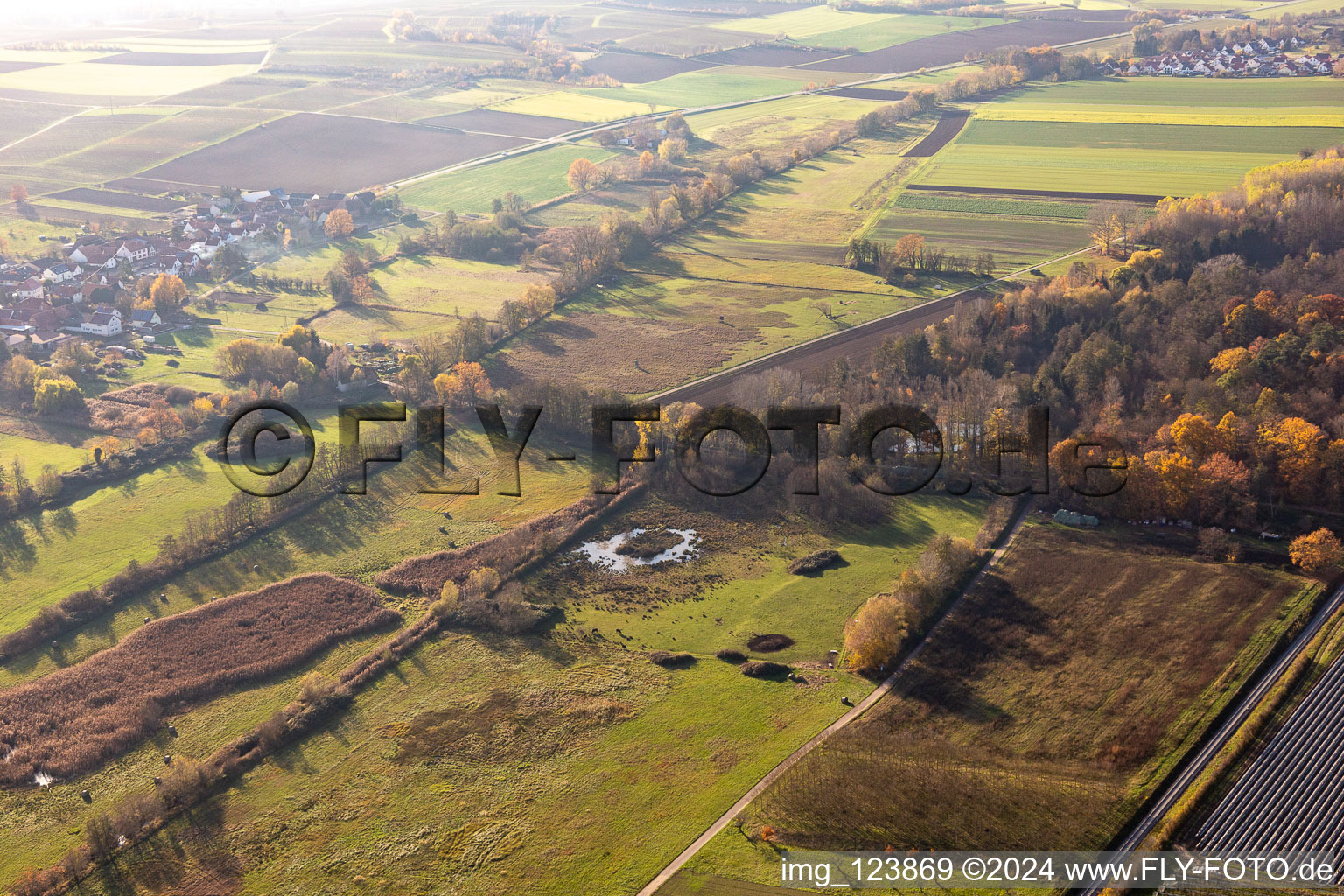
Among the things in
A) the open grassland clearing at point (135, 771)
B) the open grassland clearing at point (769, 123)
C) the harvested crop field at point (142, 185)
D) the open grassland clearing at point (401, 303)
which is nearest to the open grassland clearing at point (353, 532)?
the open grassland clearing at point (135, 771)

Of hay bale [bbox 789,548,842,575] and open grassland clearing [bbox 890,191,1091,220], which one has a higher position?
open grassland clearing [bbox 890,191,1091,220]

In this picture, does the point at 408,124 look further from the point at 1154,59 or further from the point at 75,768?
the point at 75,768

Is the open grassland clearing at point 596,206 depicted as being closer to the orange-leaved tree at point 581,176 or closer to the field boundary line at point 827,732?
the orange-leaved tree at point 581,176

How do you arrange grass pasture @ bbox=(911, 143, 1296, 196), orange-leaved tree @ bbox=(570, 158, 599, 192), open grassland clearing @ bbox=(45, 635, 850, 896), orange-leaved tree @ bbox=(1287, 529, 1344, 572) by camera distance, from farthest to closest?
1. orange-leaved tree @ bbox=(570, 158, 599, 192)
2. grass pasture @ bbox=(911, 143, 1296, 196)
3. orange-leaved tree @ bbox=(1287, 529, 1344, 572)
4. open grassland clearing @ bbox=(45, 635, 850, 896)

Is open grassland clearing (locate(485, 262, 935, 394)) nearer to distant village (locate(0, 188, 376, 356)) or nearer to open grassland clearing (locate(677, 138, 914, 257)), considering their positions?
open grassland clearing (locate(677, 138, 914, 257))

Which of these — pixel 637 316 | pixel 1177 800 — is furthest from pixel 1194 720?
pixel 637 316

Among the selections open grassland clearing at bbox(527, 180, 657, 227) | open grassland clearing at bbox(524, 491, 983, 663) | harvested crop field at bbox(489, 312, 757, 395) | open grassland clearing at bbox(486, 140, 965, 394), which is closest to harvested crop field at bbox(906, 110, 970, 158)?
open grassland clearing at bbox(486, 140, 965, 394)

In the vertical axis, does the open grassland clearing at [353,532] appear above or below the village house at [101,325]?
below

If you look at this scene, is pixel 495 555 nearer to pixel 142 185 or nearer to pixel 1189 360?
pixel 1189 360
